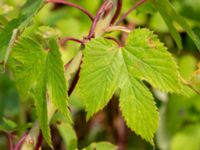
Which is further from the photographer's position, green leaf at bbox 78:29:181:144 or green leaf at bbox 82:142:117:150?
green leaf at bbox 82:142:117:150

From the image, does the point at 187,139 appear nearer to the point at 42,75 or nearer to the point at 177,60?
the point at 177,60

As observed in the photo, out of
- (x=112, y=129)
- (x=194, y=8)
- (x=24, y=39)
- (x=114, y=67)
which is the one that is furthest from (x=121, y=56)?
(x=112, y=129)

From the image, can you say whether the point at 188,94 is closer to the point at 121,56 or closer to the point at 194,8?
the point at 121,56

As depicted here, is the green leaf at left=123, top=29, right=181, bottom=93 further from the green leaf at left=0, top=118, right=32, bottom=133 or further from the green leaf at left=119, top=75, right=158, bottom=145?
the green leaf at left=0, top=118, right=32, bottom=133

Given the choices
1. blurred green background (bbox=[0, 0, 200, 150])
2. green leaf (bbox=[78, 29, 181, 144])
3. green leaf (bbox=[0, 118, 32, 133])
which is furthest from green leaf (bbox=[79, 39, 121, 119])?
blurred green background (bbox=[0, 0, 200, 150])

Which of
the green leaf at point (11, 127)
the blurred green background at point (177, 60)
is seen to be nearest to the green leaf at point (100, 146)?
the green leaf at point (11, 127)

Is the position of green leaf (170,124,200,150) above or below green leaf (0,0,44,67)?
below
